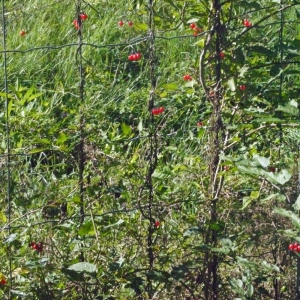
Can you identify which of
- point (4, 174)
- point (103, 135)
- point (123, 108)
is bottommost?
point (123, 108)

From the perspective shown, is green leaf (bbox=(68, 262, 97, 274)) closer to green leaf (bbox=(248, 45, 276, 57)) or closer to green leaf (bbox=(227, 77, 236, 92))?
green leaf (bbox=(227, 77, 236, 92))

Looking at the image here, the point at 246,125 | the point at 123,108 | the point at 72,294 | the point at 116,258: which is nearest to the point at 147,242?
the point at 116,258

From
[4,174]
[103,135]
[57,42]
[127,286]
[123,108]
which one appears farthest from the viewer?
[57,42]

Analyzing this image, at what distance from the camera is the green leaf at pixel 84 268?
8.82 ft

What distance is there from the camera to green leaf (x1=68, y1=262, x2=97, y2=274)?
2.69 metres

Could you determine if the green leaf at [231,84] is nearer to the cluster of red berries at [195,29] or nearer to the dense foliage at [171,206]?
the dense foliage at [171,206]

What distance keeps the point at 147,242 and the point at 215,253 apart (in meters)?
0.25

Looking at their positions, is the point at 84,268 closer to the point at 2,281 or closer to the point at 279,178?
the point at 2,281

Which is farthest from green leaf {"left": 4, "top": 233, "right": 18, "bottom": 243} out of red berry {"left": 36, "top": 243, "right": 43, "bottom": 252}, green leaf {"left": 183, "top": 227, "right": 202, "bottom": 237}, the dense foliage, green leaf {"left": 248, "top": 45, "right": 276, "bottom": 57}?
green leaf {"left": 248, "top": 45, "right": 276, "bottom": 57}

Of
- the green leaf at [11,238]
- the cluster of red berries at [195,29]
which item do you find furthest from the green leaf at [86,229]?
the cluster of red berries at [195,29]

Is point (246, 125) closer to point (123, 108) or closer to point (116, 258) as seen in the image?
point (116, 258)

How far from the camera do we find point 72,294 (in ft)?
9.43

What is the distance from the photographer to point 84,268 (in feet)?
8.84

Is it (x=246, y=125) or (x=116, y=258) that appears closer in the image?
(x=116, y=258)
